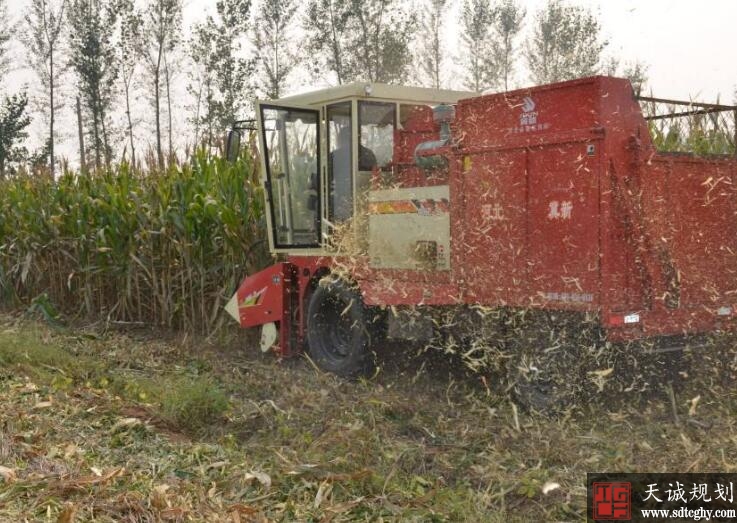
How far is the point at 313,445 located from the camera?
4.74 meters

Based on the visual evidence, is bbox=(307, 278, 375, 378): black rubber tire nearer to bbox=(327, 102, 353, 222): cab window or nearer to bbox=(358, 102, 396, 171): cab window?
bbox=(327, 102, 353, 222): cab window

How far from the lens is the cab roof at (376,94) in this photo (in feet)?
23.5

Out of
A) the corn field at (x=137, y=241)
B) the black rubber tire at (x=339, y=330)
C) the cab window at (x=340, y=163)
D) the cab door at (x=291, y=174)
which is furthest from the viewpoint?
the corn field at (x=137, y=241)

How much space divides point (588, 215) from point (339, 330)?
3.01 meters

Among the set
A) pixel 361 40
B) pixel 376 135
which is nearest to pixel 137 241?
pixel 376 135

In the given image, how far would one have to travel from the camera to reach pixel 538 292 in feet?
18.1

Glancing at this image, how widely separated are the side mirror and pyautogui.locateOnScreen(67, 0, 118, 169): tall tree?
24521 millimetres

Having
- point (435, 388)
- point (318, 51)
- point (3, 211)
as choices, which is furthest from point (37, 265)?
point (318, 51)

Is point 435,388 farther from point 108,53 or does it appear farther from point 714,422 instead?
point 108,53

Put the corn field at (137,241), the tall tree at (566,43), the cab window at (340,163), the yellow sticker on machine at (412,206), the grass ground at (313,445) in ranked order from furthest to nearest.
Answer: the tall tree at (566,43), the corn field at (137,241), the cab window at (340,163), the yellow sticker on machine at (412,206), the grass ground at (313,445)

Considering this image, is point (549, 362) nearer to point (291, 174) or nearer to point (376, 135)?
point (376, 135)

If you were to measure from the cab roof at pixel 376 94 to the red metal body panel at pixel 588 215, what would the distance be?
1.31 meters
